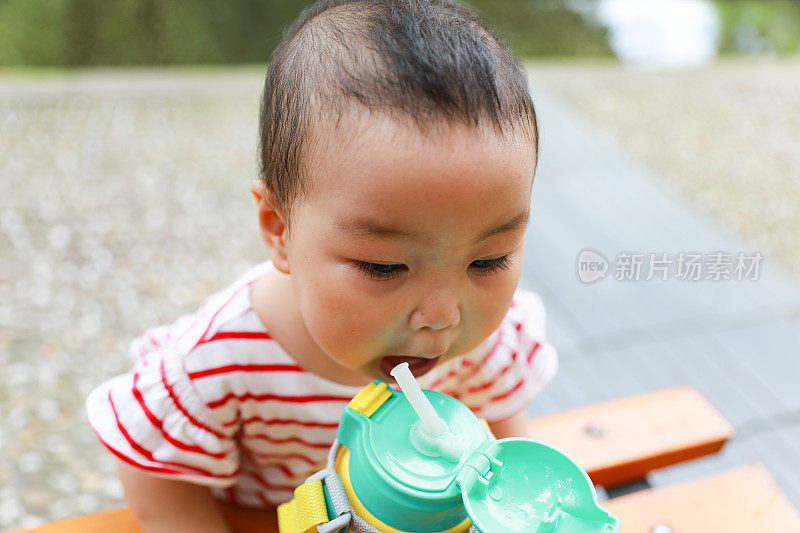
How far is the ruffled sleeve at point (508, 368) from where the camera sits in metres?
1.26

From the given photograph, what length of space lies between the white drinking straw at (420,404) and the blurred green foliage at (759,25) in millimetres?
6910

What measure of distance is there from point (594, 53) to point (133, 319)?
4.94 meters

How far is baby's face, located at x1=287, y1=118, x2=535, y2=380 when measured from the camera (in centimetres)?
79

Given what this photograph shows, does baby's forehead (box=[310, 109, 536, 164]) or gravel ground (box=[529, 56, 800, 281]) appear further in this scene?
gravel ground (box=[529, 56, 800, 281])

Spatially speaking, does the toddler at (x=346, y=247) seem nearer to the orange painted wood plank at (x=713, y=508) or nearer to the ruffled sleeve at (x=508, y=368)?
the ruffled sleeve at (x=508, y=368)

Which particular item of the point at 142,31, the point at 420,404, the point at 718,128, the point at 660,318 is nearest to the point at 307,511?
the point at 420,404

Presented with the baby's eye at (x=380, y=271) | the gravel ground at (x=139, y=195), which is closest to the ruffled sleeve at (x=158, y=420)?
the baby's eye at (x=380, y=271)

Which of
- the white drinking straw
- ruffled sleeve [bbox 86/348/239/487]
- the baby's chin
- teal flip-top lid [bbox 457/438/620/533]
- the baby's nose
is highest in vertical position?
the baby's nose

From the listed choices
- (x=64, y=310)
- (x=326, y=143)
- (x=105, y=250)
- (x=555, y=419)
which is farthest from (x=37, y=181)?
(x=326, y=143)

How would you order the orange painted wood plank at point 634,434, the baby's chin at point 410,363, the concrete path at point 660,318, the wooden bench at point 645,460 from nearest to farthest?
the baby's chin at point 410,363 → the wooden bench at point 645,460 → the orange painted wood plank at point 634,434 → the concrete path at point 660,318

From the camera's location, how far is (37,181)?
3707mm

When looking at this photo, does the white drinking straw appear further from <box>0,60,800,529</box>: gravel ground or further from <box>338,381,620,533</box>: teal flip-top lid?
<box>0,60,800,529</box>: gravel ground

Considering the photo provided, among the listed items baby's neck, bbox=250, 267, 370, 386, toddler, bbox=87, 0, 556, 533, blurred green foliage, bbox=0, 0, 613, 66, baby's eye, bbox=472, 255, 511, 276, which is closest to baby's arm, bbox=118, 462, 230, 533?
toddler, bbox=87, 0, 556, 533

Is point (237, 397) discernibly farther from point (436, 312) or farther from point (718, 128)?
point (718, 128)
